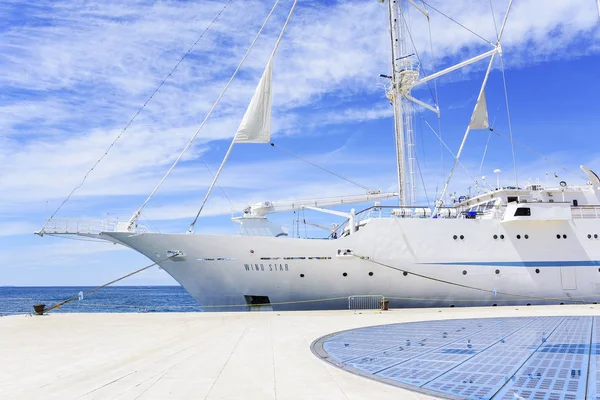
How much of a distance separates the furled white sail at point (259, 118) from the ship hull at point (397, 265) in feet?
14.2

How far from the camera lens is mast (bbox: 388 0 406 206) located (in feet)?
78.7

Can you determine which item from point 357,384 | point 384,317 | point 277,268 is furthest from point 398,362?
point 277,268

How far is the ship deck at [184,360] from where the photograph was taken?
558 cm

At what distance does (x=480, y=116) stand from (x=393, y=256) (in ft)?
35.1

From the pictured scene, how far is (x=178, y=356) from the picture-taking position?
8188 mm

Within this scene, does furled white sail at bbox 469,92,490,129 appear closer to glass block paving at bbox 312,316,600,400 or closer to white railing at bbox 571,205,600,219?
white railing at bbox 571,205,600,219

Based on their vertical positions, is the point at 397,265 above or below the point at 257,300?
above

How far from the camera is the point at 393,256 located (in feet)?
65.5

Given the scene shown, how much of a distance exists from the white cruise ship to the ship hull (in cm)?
4

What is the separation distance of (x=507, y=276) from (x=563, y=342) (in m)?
12.5

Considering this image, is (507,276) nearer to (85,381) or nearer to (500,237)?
(500,237)

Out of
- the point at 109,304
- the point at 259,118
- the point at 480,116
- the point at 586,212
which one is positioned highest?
the point at 480,116

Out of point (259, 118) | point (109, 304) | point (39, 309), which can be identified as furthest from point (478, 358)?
point (109, 304)

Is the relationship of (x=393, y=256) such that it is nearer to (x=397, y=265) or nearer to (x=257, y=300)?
(x=397, y=265)
